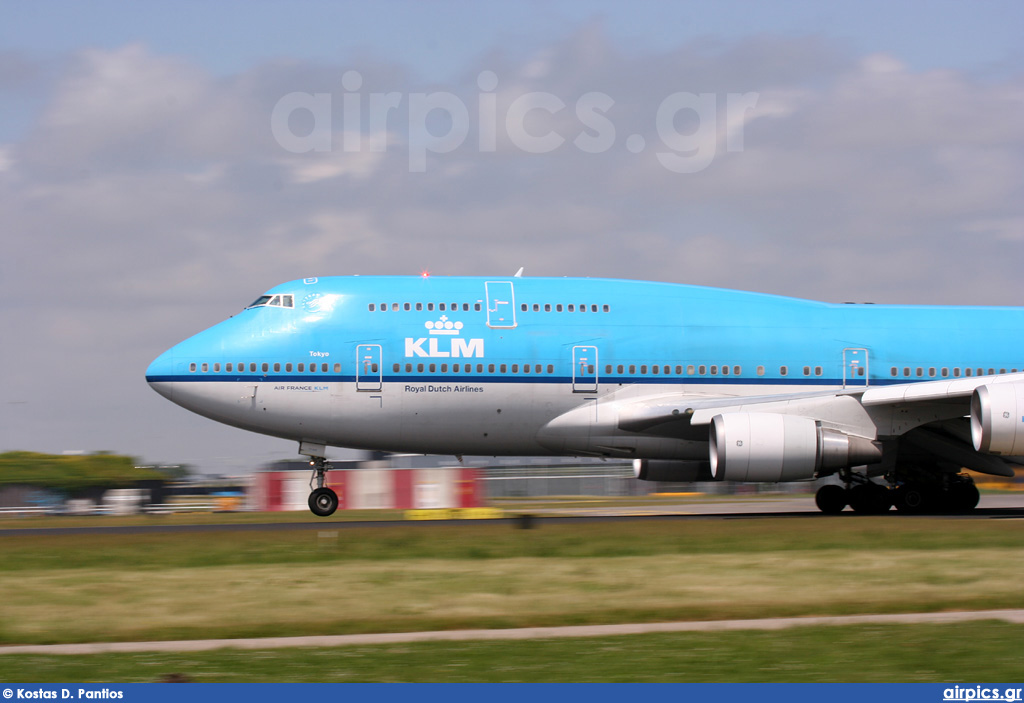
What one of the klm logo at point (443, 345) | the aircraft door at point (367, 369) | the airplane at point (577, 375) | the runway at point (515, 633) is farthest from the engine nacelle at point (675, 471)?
the runway at point (515, 633)

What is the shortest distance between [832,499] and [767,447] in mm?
4638

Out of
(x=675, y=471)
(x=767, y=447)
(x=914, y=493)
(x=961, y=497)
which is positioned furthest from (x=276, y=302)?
(x=961, y=497)

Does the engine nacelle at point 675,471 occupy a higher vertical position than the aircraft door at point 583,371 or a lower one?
lower

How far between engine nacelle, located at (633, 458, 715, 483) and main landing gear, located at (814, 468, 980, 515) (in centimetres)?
300

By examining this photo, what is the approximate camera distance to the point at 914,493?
25281mm

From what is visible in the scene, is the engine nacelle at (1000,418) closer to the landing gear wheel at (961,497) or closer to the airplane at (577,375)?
the airplane at (577,375)

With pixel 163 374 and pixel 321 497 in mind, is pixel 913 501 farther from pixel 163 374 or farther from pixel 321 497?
pixel 163 374

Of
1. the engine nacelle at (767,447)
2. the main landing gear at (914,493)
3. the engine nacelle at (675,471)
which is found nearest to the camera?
the engine nacelle at (767,447)

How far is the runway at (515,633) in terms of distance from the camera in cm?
1012

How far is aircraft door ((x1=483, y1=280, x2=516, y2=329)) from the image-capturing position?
960 inches

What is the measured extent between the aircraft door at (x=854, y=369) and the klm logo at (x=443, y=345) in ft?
26.5

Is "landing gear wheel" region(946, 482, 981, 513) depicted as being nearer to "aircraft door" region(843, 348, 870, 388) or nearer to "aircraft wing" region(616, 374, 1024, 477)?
"aircraft wing" region(616, 374, 1024, 477)

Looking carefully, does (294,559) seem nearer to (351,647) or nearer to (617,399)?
(351,647)

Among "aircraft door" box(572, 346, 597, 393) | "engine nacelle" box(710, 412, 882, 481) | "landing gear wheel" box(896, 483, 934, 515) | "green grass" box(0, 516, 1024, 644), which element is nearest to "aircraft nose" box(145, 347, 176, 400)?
"green grass" box(0, 516, 1024, 644)
